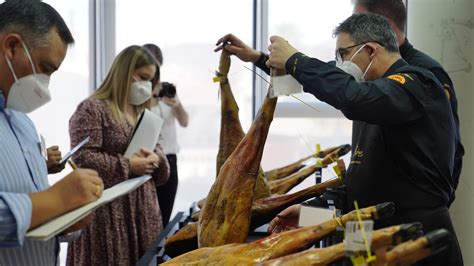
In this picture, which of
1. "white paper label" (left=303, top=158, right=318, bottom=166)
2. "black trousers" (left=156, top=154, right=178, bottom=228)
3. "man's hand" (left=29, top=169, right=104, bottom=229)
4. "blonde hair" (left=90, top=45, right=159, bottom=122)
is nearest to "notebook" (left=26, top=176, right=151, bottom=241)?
"man's hand" (left=29, top=169, right=104, bottom=229)

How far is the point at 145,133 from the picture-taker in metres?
2.78

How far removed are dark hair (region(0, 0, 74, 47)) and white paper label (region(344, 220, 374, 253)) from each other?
91 cm

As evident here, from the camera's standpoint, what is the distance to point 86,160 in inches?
108

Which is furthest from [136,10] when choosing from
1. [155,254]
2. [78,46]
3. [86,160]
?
[155,254]

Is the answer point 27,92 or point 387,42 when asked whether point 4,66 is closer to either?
point 27,92

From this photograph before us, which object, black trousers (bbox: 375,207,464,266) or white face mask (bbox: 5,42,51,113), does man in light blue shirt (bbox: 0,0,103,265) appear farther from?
black trousers (bbox: 375,207,464,266)

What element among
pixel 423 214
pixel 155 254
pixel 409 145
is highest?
pixel 409 145

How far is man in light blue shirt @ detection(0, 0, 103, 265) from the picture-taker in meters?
1.25

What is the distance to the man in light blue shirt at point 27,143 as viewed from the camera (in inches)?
49.1

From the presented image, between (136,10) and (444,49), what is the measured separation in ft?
8.08

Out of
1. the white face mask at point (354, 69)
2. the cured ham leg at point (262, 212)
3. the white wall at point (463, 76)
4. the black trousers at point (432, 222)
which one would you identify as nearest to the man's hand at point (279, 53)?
the white face mask at point (354, 69)

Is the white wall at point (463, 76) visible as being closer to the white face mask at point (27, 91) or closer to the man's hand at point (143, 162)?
the man's hand at point (143, 162)

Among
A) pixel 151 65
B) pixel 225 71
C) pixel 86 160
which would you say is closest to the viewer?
pixel 225 71

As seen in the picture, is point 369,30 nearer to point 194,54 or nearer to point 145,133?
point 145,133
